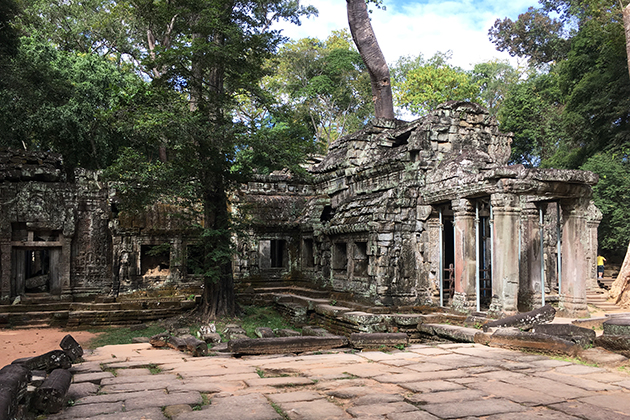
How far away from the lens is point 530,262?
11539 mm

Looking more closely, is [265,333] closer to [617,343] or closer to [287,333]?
[287,333]

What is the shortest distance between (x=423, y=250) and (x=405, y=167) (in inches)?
83.6

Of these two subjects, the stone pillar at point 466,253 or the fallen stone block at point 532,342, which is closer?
the fallen stone block at point 532,342

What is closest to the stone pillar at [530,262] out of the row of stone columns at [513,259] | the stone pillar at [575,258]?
the row of stone columns at [513,259]

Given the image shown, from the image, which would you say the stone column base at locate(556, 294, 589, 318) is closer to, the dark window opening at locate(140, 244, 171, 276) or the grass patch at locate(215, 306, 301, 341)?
the grass patch at locate(215, 306, 301, 341)

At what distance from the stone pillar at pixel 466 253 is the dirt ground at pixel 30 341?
28.5 feet

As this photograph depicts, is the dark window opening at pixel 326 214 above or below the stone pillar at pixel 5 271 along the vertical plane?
above

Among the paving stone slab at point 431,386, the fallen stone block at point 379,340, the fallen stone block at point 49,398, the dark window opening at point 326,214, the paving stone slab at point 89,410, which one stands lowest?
the fallen stone block at point 379,340

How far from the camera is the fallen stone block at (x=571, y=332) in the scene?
6484mm

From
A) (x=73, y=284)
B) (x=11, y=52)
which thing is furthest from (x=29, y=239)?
(x=11, y=52)

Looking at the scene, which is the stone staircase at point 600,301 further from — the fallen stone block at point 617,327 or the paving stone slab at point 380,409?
the paving stone slab at point 380,409

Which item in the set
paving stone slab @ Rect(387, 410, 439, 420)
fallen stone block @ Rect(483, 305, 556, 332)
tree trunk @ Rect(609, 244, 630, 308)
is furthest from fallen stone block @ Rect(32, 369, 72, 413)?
tree trunk @ Rect(609, 244, 630, 308)

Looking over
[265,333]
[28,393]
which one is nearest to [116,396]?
[28,393]

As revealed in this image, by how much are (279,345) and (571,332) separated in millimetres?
4218
